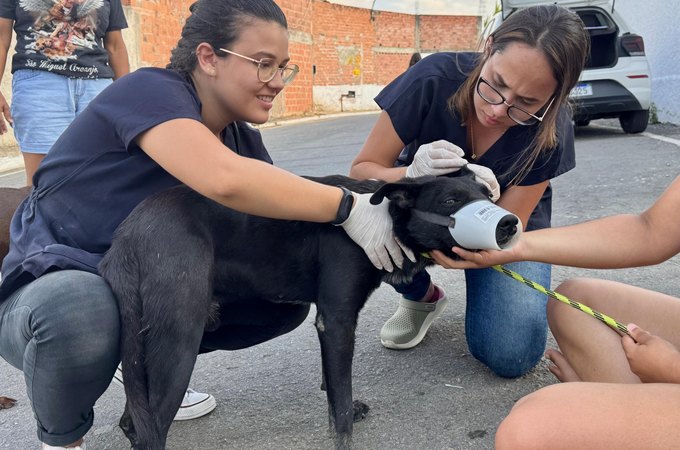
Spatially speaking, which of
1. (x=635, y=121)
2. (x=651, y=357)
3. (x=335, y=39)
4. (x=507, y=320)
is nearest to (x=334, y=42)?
(x=335, y=39)

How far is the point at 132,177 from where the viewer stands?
2.07m

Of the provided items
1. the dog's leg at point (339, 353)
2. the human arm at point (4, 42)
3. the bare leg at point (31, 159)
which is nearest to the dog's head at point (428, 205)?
the dog's leg at point (339, 353)

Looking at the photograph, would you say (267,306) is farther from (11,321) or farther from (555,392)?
(555,392)

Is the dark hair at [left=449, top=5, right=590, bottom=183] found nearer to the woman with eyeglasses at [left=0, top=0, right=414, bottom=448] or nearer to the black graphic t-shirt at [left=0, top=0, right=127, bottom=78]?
the woman with eyeglasses at [left=0, top=0, right=414, bottom=448]

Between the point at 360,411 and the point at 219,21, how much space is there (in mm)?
1504

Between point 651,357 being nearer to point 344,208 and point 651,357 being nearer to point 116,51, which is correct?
point 344,208

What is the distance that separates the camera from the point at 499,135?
8.78 feet

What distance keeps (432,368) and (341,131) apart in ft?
38.0

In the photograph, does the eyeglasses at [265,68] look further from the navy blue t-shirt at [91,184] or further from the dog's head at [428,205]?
the dog's head at [428,205]

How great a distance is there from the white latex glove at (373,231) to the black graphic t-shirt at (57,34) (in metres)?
2.52

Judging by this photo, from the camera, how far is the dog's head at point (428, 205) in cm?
206

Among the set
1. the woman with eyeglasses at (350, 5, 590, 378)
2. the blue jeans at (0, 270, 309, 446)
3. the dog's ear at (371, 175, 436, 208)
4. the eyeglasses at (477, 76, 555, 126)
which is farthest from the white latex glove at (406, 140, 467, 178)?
the blue jeans at (0, 270, 309, 446)

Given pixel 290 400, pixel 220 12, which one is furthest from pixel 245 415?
pixel 220 12

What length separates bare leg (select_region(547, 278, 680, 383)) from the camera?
1.98 m
